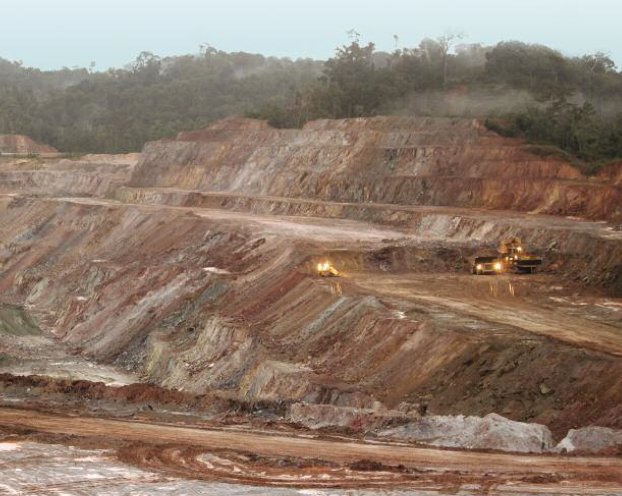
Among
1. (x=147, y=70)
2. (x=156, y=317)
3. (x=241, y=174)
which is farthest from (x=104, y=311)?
(x=147, y=70)

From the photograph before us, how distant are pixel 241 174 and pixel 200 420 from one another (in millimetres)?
53127

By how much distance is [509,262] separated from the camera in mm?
44375

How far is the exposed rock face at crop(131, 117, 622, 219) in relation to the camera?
58812mm

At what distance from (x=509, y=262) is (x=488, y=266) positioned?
111cm

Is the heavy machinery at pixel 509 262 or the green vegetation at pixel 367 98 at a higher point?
the green vegetation at pixel 367 98

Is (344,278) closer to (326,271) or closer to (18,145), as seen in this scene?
(326,271)

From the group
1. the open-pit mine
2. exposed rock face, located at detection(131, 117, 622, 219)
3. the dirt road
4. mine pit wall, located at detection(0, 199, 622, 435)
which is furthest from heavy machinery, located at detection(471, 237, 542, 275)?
exposed rock face, located at detection(131, 117, 622, 219)

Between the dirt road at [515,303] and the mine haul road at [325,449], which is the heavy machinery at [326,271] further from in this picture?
the mine haul road at [325,449]

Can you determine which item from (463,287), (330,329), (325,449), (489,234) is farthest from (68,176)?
(325,449)

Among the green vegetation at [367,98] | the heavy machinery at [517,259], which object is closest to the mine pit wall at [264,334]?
the heavy machinery at [517,259]

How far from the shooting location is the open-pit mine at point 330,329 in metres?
23.0

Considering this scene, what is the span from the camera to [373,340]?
33406 millimetres

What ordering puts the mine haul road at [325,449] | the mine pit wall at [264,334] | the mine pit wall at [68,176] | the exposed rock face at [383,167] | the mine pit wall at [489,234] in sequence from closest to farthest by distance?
1. the mine haul road at [325,449]
2. the mine pit wall at [264,334]
3. the mine pit wall at [489,234]
4. the exposed rock face at [383,167]
5. the mine pit wall at [68,176]

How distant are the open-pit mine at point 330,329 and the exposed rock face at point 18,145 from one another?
167ft
